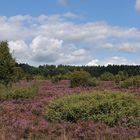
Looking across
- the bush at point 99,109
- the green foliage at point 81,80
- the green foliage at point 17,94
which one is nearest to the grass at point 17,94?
the green foliage at point 17,94

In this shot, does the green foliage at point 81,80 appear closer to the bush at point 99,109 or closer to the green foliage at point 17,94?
the green foliage at point 17,94

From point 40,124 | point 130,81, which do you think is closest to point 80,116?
point 40,124

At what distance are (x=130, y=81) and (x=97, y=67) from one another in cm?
8425

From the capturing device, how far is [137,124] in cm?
1541

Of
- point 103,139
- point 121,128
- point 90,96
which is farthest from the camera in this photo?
point 90,96

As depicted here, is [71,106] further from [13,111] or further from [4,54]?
[4,54]

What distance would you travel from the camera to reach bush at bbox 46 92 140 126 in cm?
1619

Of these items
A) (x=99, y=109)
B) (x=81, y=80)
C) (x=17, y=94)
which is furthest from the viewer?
(x=81, y=80)

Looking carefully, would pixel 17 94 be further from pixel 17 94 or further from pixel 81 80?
pixel 81 80

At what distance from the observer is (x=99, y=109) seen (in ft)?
54.6

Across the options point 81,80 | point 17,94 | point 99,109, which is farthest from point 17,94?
point 81,80

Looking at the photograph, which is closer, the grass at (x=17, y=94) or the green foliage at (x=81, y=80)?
the grass at (x=17, y=94)

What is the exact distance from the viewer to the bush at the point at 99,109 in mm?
16188

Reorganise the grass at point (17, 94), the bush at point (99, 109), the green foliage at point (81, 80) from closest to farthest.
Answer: the bush at point (99, 109), the grass at point (17, 94), the green foliage at point (81, 80)
